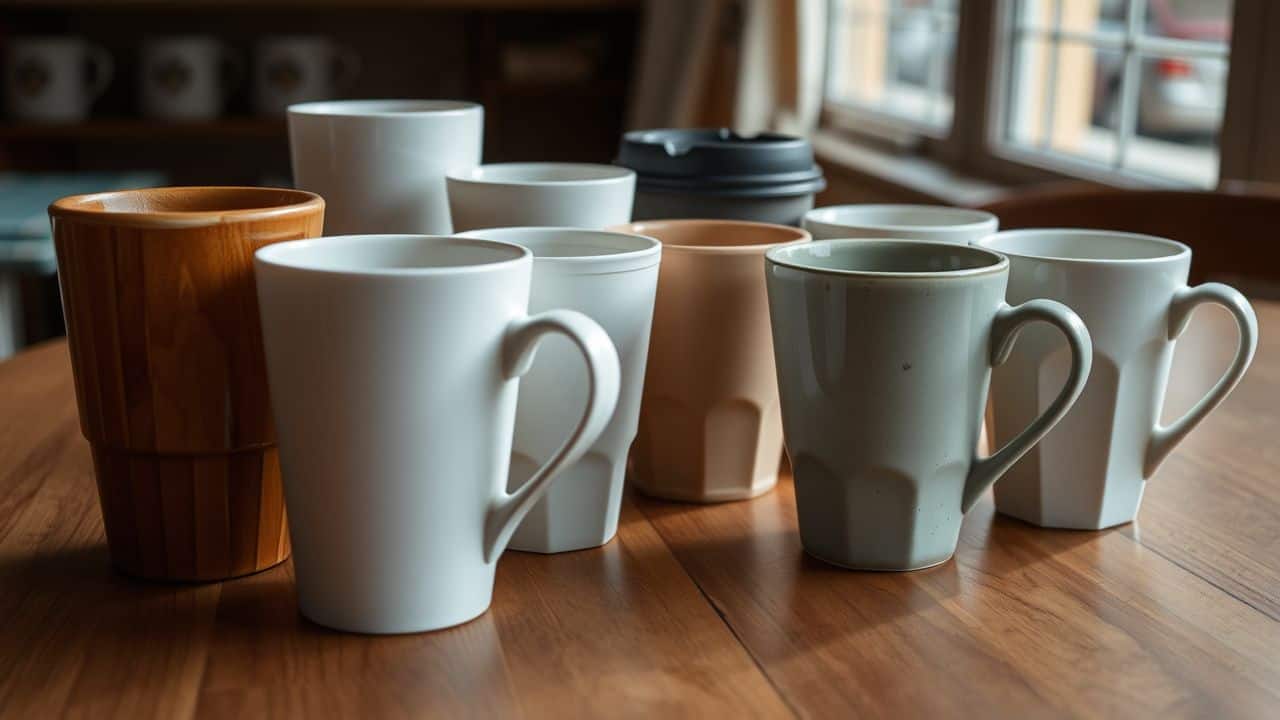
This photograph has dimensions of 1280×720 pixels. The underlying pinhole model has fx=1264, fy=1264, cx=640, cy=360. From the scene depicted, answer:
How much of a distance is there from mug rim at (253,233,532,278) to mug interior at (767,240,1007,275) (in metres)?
0.13

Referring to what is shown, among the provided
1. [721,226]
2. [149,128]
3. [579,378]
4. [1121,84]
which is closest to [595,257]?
[579,378]

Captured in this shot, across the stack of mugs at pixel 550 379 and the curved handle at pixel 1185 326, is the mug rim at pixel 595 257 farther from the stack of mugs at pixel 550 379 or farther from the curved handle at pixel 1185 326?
the curved handle at pixel 1185 326

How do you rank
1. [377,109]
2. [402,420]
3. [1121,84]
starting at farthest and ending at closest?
1. [1121,84]
2. [377,109]
3. [402,420]

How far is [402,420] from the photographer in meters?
0.44

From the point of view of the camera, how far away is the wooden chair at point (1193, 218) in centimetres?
109

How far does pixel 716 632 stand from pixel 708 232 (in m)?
0.25

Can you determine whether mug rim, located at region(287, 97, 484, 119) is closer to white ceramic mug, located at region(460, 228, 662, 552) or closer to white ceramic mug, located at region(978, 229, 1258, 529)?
white ceramic mug, located at region(460, 228, 662, 552)

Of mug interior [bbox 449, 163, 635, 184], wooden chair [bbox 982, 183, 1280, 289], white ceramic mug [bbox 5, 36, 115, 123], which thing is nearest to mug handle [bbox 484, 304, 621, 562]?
mug interior [bbox 449, 163, 635, 184]

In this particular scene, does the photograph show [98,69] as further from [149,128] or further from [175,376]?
[175,376]

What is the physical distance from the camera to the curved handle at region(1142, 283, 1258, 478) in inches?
21.3

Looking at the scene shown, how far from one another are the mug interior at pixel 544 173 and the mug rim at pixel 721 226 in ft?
0.13

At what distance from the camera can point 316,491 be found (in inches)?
18.1

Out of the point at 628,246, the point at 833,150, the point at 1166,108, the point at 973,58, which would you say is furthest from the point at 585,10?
the point at 628,246

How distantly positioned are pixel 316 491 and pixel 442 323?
3.2 inches
